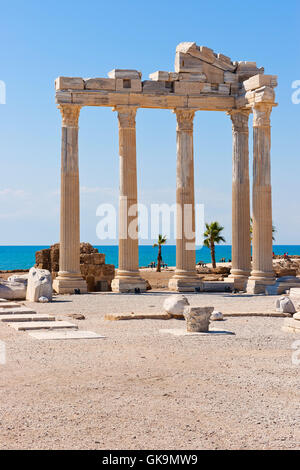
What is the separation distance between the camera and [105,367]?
1249 centimetres

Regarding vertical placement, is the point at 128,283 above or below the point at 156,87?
below

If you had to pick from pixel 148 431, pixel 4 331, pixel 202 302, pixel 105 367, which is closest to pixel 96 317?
pixel 4 331

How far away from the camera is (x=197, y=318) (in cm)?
1722

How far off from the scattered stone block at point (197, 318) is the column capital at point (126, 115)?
1768 centimetres

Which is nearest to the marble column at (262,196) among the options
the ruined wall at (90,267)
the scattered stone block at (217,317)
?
the ruined wall at (90,267)

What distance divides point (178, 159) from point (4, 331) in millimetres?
18485

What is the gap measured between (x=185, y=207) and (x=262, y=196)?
145 inches

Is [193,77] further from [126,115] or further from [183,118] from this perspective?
[126,115]

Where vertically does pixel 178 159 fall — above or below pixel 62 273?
above

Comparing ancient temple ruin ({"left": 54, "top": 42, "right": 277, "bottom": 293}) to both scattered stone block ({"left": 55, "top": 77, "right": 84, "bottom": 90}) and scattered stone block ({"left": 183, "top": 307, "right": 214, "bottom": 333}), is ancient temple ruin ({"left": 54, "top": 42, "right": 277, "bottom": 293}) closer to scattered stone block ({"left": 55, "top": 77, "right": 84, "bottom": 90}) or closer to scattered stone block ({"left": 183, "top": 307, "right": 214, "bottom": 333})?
scattered stone block ({"left": 55, "top": 77, "right": 84, "bottom": 90})

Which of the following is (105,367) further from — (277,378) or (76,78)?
(76,78)
